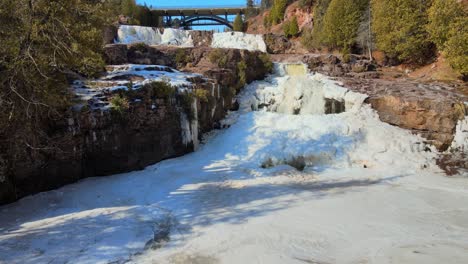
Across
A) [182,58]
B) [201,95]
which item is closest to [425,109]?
[201,95]

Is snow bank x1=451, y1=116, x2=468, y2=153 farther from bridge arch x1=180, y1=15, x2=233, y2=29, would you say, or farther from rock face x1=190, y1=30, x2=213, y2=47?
bridge arch x1=180, y1=15, x2=233, y2=29

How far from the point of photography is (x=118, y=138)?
1074 centimetres

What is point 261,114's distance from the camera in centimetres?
1589

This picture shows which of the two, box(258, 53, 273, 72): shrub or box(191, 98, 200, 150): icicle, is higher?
box(258, 53, 273, 72): shrub

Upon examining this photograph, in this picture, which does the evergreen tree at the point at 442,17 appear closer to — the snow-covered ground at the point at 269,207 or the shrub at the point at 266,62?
the snow-covered ground at the point at 269,207

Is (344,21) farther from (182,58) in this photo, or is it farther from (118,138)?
(118,138)

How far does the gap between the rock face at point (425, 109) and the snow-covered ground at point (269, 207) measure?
69cm

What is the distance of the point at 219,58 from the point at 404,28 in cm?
1011

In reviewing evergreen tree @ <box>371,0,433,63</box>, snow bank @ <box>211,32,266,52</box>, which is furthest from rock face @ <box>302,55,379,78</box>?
snow bank @ <box>211,32,266,52</box>

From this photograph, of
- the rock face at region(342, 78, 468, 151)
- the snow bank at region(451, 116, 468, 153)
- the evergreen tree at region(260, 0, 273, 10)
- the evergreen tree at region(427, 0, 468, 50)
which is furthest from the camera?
the evergreen tree at region(260, 0, 273, 10)

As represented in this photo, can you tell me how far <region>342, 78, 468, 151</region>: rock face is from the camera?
43.6 feet

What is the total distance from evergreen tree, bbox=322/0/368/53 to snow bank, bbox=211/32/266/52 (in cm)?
584

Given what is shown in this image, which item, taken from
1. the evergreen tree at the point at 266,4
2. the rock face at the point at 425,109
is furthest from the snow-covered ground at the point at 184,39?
the evergreen tree at the point at 266,4

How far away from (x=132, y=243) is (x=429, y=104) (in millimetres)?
11606
